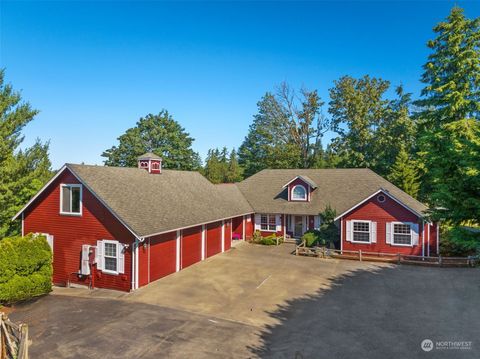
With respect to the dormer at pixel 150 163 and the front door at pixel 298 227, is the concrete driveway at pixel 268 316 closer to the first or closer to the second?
the dormer at pixel 150 163

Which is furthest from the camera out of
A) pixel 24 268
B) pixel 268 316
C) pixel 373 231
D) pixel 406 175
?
pixel 406 175

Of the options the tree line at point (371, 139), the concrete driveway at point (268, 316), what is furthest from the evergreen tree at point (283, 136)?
the concrete driveway at point (268, 316)

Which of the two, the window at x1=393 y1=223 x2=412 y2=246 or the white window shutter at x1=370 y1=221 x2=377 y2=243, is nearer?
the window at x1=393 y1=223 x2=412 y2=246

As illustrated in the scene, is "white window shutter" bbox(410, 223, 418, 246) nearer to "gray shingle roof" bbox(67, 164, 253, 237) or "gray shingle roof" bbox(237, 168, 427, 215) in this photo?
"gray shingle roof" bbox(237, 168, 427, 215)

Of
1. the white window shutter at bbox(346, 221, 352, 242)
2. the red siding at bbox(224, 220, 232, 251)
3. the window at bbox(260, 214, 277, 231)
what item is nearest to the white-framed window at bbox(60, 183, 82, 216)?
the red siding at bbox(224, 220, 232, 251)

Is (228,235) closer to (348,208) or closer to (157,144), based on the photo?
(348,208)

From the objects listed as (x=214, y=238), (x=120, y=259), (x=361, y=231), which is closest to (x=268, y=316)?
(x=120, y=259)
